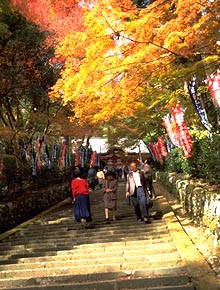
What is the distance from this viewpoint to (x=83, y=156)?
25656mm

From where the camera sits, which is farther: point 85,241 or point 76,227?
point 76,227

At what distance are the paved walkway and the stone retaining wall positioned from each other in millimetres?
1442

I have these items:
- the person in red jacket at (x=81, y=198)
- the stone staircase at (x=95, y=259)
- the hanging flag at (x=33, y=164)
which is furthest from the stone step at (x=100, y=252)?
the hanging flag at (x=33, y=164)

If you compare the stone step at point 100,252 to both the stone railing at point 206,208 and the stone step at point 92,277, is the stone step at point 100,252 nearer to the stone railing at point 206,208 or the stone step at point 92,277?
the stone railing at point 206,208

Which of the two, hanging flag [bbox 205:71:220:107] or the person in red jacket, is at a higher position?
hanging flag [bbox 205:71:220:107]

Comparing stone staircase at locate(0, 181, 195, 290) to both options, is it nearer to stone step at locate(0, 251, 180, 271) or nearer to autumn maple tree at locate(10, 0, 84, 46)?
stone step at locate(0, 251, 180, 271)

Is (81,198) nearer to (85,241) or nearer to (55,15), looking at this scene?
(85,241)

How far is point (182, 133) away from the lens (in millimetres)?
10711

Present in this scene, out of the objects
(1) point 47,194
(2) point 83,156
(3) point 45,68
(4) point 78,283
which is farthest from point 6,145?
(4) point 78,283

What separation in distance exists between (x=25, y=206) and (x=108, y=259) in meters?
7.62

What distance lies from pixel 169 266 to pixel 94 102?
690 cm

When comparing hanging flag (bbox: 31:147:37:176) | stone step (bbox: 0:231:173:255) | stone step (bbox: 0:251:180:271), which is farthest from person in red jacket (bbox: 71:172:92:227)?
hanging flag (bbox: 31:147:37:176)

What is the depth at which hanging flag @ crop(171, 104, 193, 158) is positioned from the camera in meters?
10.6

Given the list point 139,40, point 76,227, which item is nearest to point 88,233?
point 76,227
